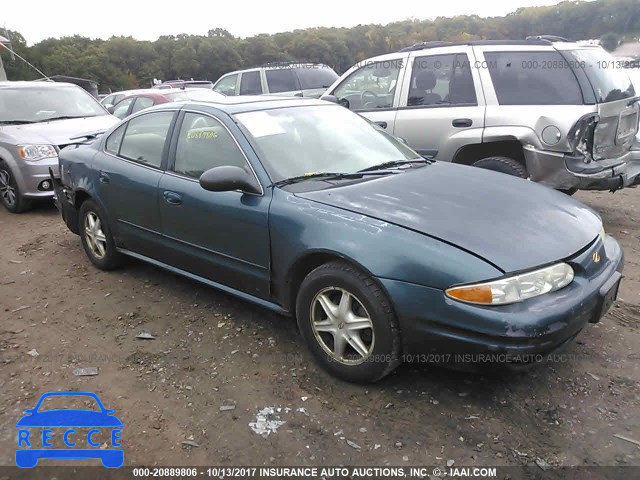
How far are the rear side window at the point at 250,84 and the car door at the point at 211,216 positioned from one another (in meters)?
7.45

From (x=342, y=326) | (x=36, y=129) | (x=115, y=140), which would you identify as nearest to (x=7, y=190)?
(x=36, y=129)

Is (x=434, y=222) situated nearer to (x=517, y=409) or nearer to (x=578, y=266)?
(x=578, y=266)

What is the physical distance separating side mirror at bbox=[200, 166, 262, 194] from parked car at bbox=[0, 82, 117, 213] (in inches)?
171

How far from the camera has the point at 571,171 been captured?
4.79 metres

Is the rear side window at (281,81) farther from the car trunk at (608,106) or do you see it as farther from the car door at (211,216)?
the car door at (211,216)

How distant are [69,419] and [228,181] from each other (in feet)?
5.08

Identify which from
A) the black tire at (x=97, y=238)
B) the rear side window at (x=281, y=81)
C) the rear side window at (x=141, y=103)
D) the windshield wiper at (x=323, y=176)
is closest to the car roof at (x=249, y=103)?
the windshield wiper at (x=323, y=176)

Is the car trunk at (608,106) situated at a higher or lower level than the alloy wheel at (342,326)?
higher

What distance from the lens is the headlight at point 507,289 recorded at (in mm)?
2369

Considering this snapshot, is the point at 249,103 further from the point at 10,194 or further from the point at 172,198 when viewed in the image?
the point at 10,194

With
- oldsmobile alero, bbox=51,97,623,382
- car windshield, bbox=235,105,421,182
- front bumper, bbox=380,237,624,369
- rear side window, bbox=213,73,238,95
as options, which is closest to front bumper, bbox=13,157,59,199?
oldsmobile alero, bbox=51,97,623,382

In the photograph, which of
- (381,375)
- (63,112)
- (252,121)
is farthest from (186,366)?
(63,112)

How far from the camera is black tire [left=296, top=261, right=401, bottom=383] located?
2592mm

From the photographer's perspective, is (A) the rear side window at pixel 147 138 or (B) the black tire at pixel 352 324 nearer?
(B) the black tire at pixel 352 324
